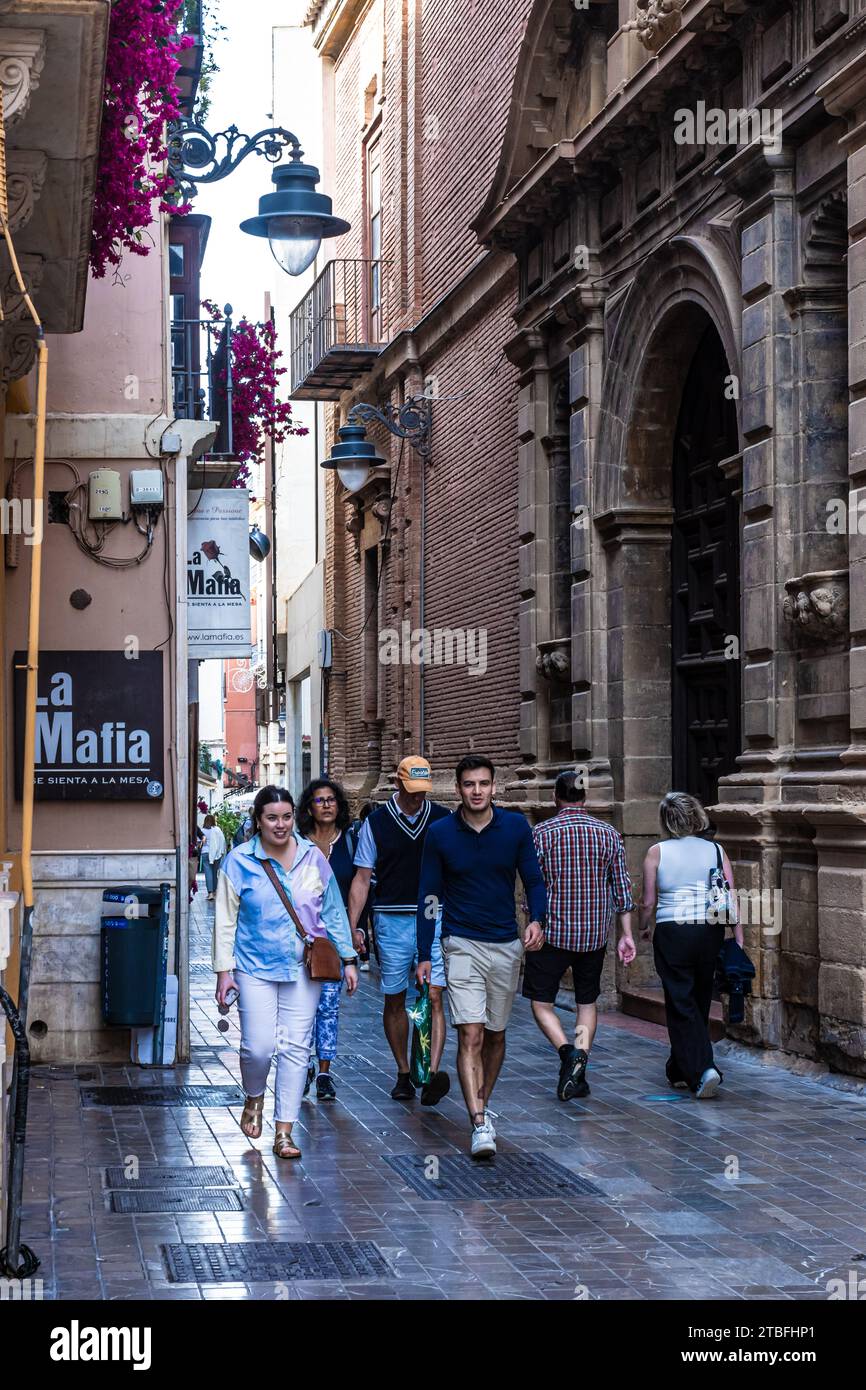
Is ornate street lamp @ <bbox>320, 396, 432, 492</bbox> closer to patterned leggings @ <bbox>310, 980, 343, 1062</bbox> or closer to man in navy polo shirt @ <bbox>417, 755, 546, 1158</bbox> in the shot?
patterned leggings @ <bbox>310, 980, 343, 1062</bbox>

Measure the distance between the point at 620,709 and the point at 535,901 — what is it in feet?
20.6

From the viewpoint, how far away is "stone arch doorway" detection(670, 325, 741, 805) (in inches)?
582

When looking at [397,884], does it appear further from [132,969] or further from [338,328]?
[338,328]

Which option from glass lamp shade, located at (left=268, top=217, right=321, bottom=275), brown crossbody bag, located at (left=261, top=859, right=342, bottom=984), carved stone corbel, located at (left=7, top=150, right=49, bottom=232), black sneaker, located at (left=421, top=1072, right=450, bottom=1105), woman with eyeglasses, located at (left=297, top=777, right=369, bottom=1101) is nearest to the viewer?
carved stone corbel, located at (left=7, top=150, right=49, bottom=232)

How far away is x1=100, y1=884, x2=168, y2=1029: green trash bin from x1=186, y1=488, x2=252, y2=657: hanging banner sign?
265 cm

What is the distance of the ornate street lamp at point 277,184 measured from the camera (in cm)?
Result: 1325

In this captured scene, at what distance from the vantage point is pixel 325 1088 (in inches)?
443

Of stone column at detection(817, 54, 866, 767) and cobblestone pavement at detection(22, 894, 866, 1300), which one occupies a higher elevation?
stone column at detection(817, 54, 866, 767)

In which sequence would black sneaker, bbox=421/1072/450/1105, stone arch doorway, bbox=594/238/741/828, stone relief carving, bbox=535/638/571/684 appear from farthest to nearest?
stone relief carving, bbox=535/638/571/684, stone arch doorway, bbox=594/238/741/828, black sneaker, bbox=421/1072/450/1105

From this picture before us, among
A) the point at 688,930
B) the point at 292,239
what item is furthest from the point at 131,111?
the point at 688,930

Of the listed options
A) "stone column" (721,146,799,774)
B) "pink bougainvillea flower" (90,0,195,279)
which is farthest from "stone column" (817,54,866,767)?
"pink bougainvillea flower" (90,0,195,279)

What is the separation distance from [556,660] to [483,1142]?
884 centimetres

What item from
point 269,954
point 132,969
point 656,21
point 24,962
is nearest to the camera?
point 24,962
